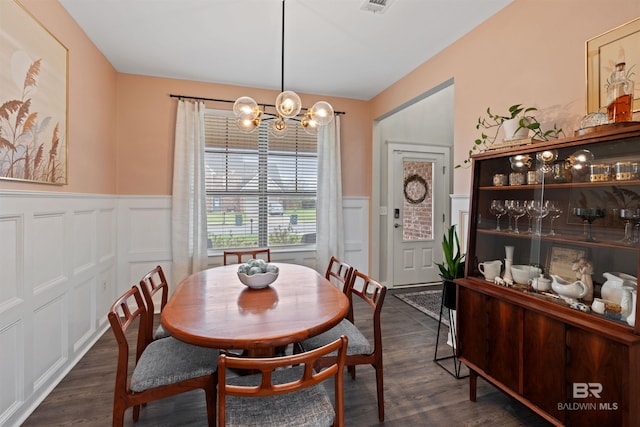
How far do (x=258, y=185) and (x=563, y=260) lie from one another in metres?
3.12

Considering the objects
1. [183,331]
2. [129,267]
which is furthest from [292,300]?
[129,267]

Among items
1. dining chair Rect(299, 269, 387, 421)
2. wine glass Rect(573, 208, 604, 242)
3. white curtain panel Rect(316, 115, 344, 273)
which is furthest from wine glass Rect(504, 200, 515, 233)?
white curtain panel Rect(316, 115, 344, 273)

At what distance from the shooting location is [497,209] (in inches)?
78.6

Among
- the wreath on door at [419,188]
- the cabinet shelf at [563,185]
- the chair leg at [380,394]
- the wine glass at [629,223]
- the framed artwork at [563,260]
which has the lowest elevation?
the chair leg at [380,394]

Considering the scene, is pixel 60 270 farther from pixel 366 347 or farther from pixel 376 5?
pixel 376 5

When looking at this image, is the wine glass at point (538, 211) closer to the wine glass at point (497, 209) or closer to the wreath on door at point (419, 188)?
the wine glass at point (497, 209)

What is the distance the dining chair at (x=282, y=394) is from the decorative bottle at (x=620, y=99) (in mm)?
1585

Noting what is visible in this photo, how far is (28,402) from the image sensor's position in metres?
1.82

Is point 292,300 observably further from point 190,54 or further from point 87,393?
point 190,54

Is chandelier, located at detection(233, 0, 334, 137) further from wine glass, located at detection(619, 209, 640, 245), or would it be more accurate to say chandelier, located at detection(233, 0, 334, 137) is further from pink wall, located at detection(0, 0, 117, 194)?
wine glass, located at detection(619, 209, 640, 245)

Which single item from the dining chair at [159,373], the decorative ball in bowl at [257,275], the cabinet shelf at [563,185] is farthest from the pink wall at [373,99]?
the decorative ball in bowl at [257,275]

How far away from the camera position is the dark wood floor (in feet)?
5.82

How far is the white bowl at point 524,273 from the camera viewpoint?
5.69 ft

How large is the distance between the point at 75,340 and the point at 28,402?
2.05 ft
